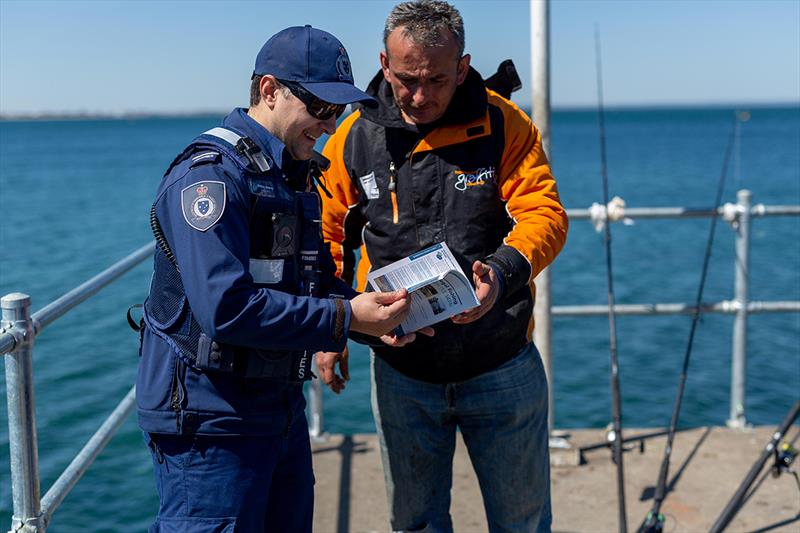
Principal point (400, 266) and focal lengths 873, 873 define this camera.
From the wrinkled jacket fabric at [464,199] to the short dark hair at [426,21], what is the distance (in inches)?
6.7

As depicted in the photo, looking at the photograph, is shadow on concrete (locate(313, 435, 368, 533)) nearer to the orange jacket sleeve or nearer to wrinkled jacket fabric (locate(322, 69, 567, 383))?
wrinkled jacket fabric (locate(322, 69, 567, 383))

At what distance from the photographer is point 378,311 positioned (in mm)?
2172

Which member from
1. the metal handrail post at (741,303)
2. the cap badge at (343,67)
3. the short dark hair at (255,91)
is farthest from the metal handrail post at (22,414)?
the metal handrail post at (741,303)

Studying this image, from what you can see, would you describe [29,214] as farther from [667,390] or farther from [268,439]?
[268,439]

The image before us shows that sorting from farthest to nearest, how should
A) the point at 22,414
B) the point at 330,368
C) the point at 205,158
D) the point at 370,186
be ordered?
the point at 330,368
the point at 370,186
the point at 22,414
the point at 205,158

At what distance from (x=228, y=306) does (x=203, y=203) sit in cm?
23

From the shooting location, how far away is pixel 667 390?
36.1ft

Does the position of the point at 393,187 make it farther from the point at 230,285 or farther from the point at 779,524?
the point at 779,524

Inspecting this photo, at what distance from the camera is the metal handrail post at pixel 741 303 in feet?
14.7

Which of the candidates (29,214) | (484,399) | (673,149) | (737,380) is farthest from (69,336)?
(673,149)

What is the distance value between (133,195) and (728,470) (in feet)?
116

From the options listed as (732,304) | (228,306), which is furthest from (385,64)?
(732,304)

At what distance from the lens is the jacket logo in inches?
105

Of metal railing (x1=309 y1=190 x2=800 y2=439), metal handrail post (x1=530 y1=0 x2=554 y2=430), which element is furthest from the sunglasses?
metal railing (x1=309 y1=190 x2=800 y2=439)
